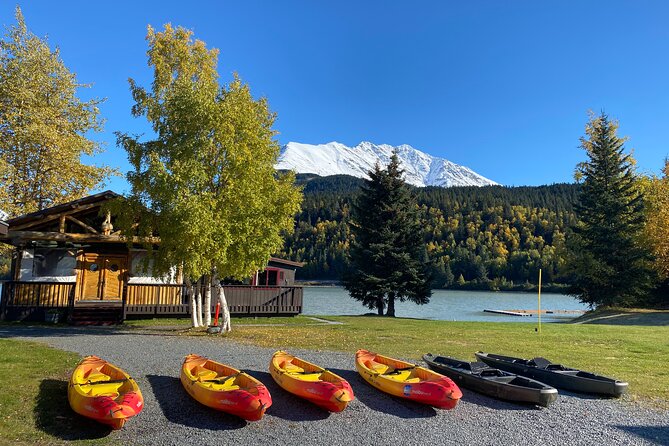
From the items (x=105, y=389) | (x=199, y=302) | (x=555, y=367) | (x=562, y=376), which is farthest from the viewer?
(x=199, y=302)

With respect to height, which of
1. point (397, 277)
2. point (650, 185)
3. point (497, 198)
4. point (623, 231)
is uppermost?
point (497, 198)

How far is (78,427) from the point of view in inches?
274

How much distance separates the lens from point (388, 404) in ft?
28.3

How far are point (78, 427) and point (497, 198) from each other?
125 metres

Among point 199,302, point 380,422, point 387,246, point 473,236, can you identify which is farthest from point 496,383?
point 473,236

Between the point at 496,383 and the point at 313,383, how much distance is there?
11.5 ft

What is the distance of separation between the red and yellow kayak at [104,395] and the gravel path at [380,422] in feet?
1.09

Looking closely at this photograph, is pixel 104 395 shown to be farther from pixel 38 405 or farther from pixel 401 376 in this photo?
pixel 401 376

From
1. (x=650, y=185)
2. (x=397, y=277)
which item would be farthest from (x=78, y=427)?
(x=650, y=185)

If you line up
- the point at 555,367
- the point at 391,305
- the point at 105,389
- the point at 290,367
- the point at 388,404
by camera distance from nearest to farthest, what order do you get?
the point at 105,389
the point at 388,404
the point at 290,367
the point at 555,367
the point at 391,305

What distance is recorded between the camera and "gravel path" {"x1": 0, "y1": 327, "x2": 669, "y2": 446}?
697 cm

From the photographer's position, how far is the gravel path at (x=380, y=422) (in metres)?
6.97

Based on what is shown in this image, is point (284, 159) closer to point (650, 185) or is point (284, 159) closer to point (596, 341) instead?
point (596, 341)

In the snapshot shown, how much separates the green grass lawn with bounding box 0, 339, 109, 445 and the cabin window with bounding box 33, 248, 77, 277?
31.9ft
